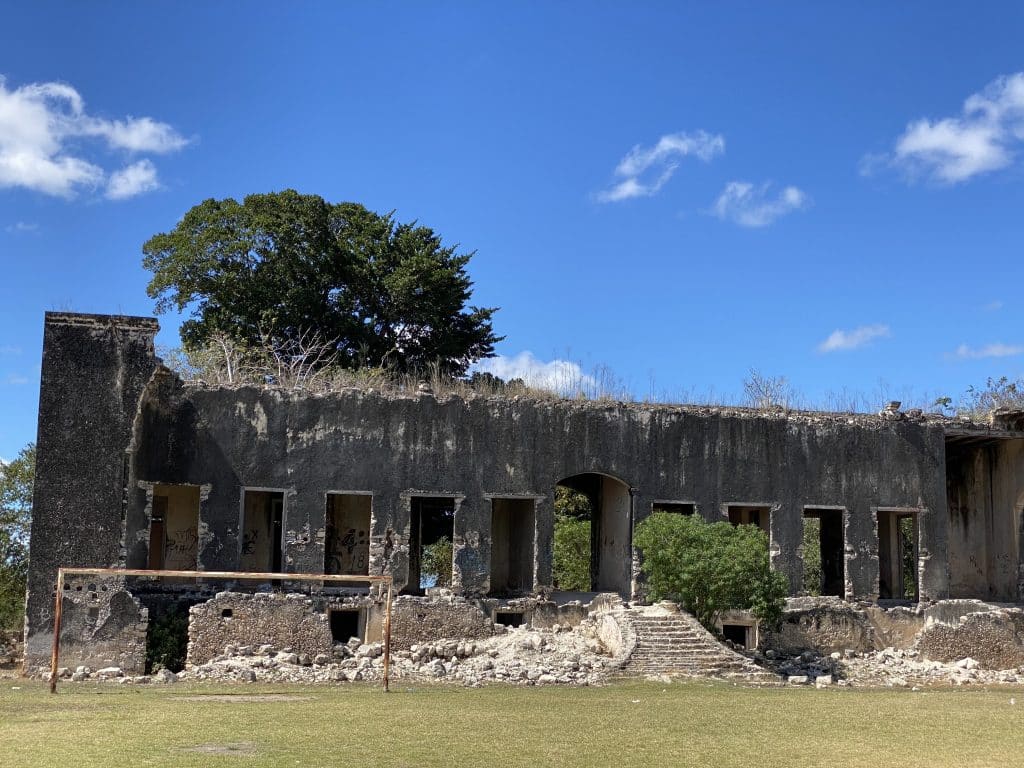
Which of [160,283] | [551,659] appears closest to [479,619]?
[551,659]

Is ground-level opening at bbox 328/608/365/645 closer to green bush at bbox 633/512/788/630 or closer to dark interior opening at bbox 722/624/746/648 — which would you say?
green bush at bbox 633/512/788/630

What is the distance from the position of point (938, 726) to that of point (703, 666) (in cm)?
589

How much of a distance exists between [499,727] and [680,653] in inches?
292

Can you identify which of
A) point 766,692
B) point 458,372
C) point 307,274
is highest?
point 307,274

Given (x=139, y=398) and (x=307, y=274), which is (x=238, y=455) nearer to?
(x=139, y=398)

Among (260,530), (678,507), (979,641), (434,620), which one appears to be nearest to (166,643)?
(434,620)

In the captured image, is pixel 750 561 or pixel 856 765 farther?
pixel 750 561

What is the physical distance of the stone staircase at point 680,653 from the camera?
2000cm

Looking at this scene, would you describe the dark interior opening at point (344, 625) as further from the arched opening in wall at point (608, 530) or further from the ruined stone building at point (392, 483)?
the arched opening in wall at point (608, 530)

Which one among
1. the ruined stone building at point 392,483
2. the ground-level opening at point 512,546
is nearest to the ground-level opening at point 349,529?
the ruined stone building at point 392,483

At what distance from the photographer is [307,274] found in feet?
120

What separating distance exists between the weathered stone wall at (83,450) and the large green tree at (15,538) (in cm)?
601

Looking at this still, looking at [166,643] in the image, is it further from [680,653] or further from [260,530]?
[680,653]

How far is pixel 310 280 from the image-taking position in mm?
36625
